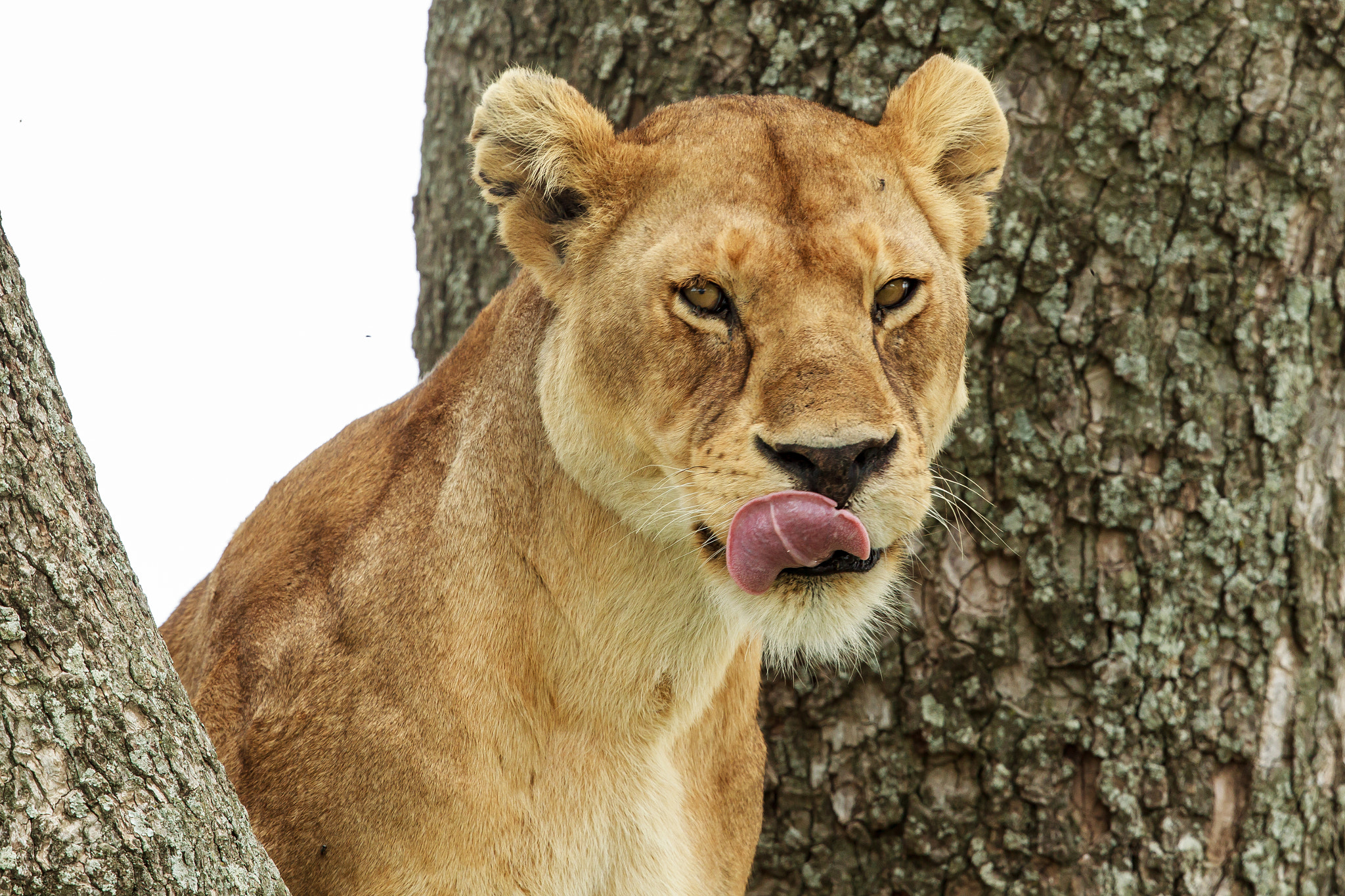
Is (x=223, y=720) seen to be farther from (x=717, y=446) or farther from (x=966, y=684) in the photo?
(x=966, y=684)

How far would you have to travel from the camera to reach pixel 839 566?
2.95m

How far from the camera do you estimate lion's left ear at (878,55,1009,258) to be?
11.9 ft

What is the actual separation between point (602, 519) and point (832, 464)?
824 mm

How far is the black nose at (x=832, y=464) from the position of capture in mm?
2742

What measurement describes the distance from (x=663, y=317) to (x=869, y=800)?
7.51ft

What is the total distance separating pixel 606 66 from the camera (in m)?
4.97

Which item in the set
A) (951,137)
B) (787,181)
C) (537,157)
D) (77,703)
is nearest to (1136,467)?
(951,137)

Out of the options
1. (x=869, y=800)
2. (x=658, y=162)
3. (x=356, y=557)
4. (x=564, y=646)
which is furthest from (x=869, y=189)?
(x=869, y=800)

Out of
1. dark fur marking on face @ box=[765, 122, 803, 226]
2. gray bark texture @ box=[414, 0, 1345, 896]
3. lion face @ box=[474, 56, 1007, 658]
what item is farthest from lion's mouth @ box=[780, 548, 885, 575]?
gray bark texture @ box=[414, 0, 1345, 896]

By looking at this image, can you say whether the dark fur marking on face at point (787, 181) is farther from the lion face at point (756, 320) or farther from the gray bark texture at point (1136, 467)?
the gray bark texture at point (1136, 467)

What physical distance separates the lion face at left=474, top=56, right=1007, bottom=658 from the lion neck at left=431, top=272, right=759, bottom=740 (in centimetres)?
8

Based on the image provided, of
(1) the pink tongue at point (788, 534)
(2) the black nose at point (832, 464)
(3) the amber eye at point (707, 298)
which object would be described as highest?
(3) the amber eye at point (707, 298)

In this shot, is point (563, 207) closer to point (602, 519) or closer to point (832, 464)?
point (602, 519)

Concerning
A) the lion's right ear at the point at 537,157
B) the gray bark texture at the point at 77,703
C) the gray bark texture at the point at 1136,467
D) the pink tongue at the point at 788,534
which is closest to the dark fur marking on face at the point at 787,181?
the lion's right ear at the point at 537,157
